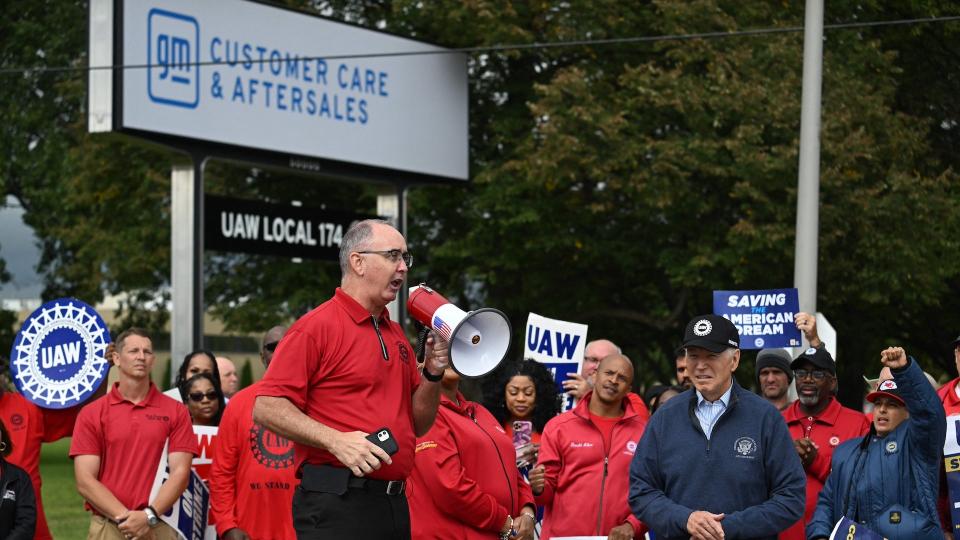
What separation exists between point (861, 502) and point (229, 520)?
12.4ft

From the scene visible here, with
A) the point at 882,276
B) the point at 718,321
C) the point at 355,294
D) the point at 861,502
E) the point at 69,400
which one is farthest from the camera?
the point at 882,276

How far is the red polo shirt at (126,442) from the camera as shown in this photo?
9641 millimetres

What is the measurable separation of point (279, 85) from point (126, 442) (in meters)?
9.24

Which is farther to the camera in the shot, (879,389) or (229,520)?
(229,520)

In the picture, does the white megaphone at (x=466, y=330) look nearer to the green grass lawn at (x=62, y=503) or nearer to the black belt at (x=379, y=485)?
the black belt at (x=379, y=485)

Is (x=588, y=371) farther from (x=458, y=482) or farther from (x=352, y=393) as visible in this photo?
(x=352, y=393)

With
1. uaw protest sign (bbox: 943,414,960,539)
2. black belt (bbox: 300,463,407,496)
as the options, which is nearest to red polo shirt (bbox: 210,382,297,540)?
black belt (bbox: 300,463,407,496)

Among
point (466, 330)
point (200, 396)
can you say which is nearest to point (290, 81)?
point (200, 396)

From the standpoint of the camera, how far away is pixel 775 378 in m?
10.1

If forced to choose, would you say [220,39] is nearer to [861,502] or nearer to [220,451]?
[220,451]

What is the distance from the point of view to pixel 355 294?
245 inches

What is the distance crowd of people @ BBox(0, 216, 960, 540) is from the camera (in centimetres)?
607

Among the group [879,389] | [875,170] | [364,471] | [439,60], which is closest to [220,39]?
[439,60]

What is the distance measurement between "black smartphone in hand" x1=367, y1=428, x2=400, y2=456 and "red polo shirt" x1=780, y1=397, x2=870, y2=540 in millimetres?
3927
